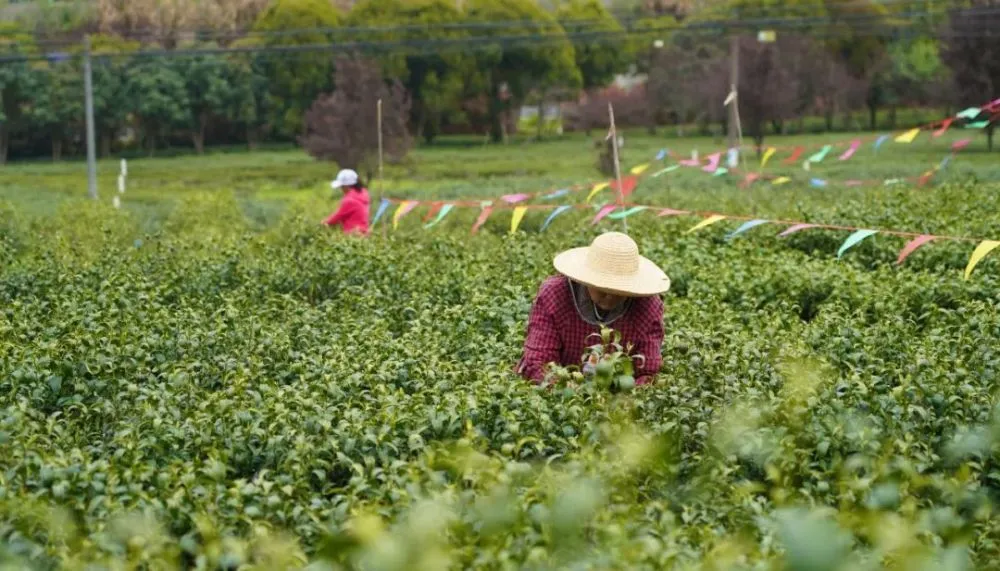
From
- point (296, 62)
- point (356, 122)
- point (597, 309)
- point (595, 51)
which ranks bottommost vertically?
point (597, 309)

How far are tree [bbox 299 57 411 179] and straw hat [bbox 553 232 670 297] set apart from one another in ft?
95.4

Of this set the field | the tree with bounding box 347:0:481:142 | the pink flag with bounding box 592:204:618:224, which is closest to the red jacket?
the pink flag with bounding box 592:204:618:224

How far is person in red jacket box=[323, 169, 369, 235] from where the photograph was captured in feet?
46.3

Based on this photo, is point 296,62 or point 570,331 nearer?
point 570,331

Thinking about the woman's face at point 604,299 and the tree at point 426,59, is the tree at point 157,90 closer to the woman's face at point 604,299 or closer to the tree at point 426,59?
the tree at point 426,59

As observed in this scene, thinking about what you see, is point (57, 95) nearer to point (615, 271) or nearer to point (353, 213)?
point (353, 213)

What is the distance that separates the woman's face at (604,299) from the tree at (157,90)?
141 feet

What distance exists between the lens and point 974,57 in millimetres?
40469

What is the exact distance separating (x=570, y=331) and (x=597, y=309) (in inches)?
6.5

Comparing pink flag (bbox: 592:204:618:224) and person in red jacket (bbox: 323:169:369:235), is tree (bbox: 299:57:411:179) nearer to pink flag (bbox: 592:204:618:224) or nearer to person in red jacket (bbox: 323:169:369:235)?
person in red jacket (bbox: 323:169:369:235)

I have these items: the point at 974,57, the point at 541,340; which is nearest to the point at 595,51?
the point at 974,57

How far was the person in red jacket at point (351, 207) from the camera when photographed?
14.1 metres

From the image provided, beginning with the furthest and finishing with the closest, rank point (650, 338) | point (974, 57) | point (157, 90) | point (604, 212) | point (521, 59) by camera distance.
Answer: point (521, 59)
point (157, 90)
point (974, 57)
point (604, 212)
point (650, 338)

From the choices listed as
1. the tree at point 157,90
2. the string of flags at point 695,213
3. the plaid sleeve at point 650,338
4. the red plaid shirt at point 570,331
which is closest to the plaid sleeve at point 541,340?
the red plaid shirt at point 570,331
